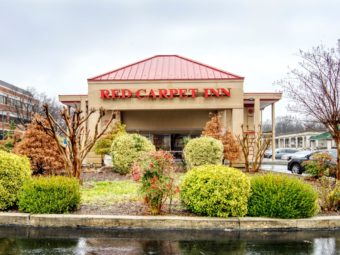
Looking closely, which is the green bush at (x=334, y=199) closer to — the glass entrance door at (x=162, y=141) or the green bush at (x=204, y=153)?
the green bush at (x=204, y=153)

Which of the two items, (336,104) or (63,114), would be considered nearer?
(63,114)

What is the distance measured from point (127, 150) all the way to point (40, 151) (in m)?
3.71

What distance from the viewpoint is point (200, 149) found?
17250 mm

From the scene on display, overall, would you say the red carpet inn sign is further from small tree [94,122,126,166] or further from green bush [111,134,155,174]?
green bush [111,134,155,174]

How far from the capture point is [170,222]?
779 cm

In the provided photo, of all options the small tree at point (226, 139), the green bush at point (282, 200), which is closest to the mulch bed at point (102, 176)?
the small tree at point (226, 139)

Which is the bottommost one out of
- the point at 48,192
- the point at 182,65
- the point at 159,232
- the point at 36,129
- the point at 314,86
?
the point at 159,232

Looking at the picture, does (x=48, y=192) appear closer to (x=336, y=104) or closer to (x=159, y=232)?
(x=159, y=232)

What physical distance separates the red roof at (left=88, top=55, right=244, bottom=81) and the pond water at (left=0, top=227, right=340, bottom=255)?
16.8 metres

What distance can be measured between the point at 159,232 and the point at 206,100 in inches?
653

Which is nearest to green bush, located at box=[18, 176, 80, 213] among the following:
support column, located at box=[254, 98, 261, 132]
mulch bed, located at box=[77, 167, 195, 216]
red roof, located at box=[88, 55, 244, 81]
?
mulch bed, located at box=[77, 167, 195, 216]

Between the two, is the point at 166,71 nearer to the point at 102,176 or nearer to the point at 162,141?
the point at 162,141

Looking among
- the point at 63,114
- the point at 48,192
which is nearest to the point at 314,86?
the point at 63,114

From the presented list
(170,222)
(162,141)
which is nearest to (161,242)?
(170,222)
